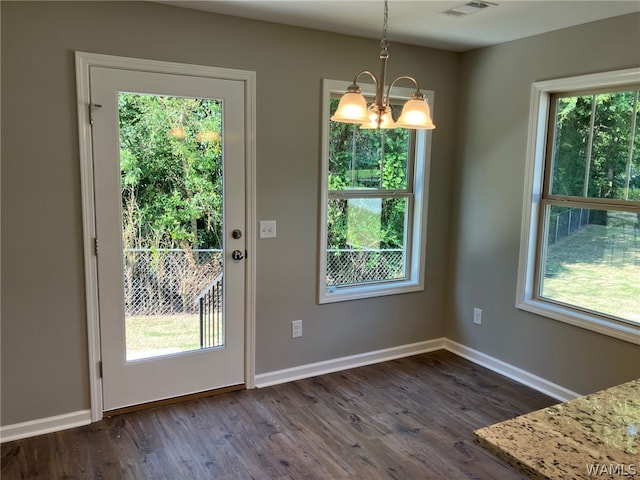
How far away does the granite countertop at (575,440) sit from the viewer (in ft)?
3.32

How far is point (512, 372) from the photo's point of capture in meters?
3.66

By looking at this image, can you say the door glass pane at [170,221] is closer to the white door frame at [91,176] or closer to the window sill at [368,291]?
the white door frame at [91,176]

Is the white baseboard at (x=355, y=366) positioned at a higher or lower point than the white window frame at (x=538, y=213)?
lower

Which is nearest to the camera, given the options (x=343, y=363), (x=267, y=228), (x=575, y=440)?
(x=575, y=440)

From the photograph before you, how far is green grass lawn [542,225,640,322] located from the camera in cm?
303

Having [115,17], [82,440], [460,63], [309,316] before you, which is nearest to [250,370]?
[309,316]

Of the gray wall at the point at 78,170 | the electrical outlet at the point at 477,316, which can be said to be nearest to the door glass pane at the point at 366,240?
the gray wall at the point at 78,170

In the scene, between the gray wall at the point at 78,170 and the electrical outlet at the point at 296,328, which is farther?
the electrical outlet at the point at 296,328

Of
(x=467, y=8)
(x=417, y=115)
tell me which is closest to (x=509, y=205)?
(x=467, y=8)

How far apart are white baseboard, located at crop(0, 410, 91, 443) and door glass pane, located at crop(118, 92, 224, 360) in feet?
1.38

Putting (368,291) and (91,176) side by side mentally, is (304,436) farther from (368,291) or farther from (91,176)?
(91,176)

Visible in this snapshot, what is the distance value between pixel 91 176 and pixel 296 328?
167 centimetres

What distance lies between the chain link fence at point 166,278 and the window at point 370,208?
2.80 feet

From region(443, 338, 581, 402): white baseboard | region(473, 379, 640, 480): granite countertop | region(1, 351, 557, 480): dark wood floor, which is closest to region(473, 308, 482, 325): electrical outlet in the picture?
region(443, 338, 581, 402): white baseboard
